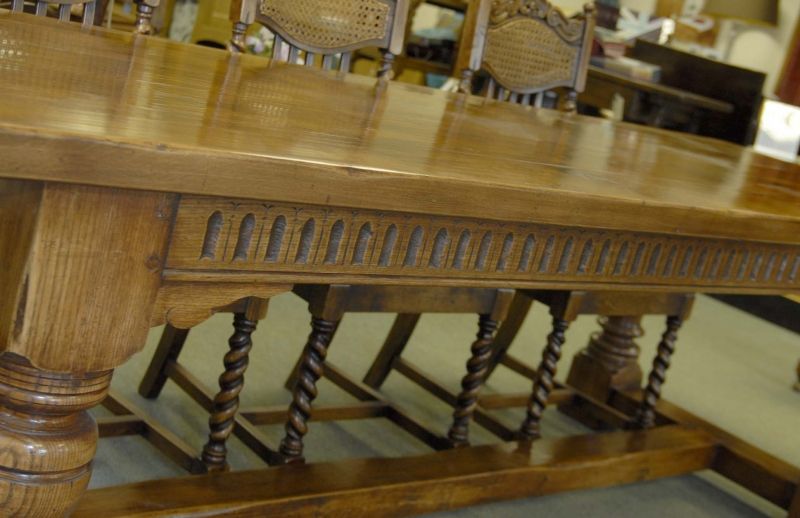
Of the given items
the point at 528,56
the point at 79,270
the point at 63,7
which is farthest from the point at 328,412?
the point at 79,270

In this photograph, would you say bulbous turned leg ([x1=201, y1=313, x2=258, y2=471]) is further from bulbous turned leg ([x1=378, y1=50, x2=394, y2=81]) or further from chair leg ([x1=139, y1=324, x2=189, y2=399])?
bulbous turned leg ([x1=378, y1=50, x2=394, y2=81])

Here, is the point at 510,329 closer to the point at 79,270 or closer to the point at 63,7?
the point at 63,7

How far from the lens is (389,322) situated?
318cm

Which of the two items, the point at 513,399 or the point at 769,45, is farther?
the point at 769,45

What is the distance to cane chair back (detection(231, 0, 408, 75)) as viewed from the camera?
209 cm

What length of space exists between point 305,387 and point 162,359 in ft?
1.81

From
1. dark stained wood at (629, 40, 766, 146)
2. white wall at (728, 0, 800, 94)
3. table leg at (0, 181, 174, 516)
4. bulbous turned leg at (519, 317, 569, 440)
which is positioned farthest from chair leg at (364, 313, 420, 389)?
white wall at (728, 0, 800, 94)

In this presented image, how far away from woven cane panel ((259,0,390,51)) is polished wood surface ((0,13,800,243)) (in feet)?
0.68

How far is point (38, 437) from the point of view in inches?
41.4

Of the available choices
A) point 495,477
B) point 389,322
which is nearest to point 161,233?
point 495,477

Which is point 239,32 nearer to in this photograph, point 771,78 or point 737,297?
point 737,297

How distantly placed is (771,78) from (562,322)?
23.2 feet

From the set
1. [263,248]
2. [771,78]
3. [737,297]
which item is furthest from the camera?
[771,78]

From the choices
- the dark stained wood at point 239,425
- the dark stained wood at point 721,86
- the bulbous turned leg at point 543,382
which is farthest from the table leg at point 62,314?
the dark stained wood at point 721,86
